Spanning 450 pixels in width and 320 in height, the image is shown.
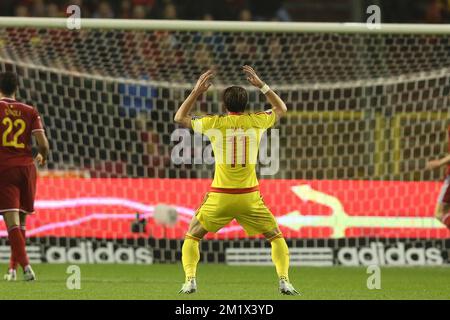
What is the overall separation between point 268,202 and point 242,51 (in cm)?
274

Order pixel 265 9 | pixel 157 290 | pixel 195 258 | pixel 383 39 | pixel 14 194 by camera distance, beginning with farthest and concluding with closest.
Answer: pixel 265 9 → pixel 383 39 → pixel 14 194 → pixel 157 290 → pixel 195 258

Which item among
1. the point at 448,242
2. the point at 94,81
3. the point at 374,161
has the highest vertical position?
the point at 94,81

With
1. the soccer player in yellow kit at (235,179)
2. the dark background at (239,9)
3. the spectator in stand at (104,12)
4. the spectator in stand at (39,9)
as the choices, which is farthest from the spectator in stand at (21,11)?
A: the soccer player in yellow kit at (235,179)

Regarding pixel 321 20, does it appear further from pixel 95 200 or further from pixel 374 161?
pixel 95 200

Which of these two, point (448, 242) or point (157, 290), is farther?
point (448, 242)

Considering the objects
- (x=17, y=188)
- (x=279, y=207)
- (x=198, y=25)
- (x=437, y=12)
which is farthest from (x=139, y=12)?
(x=17, y=188)

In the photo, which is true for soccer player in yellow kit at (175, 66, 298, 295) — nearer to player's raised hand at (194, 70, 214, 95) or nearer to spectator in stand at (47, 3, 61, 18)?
player's raised hand at (194, 70, 214, 95)

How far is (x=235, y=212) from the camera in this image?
8609 mm

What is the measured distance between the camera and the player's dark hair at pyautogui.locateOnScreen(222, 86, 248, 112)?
8.55 m

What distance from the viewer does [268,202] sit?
509 inches

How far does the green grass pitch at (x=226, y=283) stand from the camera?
29.2ft

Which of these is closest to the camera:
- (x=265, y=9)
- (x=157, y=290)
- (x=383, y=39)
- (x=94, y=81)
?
(x=157, y=290)

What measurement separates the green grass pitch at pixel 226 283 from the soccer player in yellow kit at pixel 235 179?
36 cm

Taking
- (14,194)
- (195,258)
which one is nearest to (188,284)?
(195,258)
